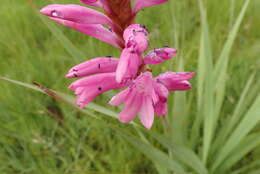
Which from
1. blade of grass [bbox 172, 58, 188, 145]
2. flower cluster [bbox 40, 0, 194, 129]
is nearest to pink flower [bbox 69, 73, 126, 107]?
flower cluster [bbox 40, 0, 194, 129]

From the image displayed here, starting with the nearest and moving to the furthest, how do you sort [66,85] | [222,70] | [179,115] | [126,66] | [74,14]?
[126,66] < [74,14] < [179,115] < [222,70] < [66,85]

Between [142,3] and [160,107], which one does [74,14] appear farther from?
[160,107]

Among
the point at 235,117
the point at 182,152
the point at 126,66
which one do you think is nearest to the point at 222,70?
the point at 235,117

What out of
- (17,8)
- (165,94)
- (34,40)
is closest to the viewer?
(165,94)

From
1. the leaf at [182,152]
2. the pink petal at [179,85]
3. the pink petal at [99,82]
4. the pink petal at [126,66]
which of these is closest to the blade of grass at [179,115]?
the leaf at [182,152]

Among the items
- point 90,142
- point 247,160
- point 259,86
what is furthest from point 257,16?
point 90,142

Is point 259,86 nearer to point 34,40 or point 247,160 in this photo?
point 247,160
